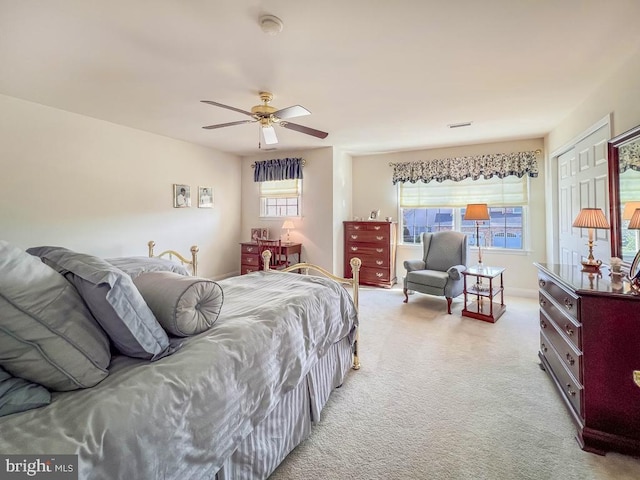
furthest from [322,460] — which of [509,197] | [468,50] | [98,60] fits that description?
[509,197]

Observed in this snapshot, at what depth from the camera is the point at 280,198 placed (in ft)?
20.5

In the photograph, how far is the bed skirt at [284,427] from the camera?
4.46 ft

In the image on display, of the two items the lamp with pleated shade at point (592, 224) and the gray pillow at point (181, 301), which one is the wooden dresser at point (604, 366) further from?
the gray pillow at point (181, 301)

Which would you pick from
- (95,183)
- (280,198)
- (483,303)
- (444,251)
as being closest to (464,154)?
(444,251)

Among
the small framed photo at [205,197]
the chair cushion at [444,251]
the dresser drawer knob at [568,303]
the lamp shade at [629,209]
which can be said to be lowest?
the dresser drawer knob at [568,303]

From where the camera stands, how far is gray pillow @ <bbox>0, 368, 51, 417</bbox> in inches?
33.5

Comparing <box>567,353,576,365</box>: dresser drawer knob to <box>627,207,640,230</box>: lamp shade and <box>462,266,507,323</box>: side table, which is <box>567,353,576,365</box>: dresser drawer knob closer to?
<box>627,207,640,230</box>: lamp shade

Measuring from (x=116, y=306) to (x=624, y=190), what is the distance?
11.5 ft

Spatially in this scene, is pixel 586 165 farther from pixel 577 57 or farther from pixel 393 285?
pixel 393 285

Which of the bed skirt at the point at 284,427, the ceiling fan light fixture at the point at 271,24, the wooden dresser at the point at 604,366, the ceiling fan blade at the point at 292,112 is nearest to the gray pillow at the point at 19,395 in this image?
the bed skirt at the point at 284,427

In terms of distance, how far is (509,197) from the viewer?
5133 millimetres

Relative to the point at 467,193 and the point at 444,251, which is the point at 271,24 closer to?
the point at 444,251

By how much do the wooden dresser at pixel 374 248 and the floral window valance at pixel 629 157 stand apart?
127 inches

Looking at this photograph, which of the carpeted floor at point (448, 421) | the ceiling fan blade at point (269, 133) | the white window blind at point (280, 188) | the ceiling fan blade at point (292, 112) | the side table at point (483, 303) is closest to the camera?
the carpeted floor at point (448, 421)
